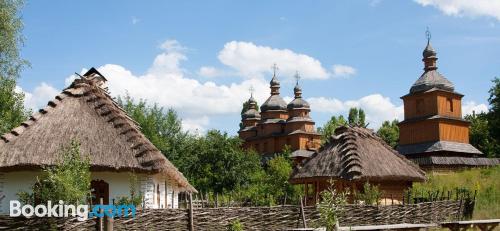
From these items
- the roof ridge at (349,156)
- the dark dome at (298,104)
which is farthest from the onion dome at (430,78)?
the roof ridge at (349,156)

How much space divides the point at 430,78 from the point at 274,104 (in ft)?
75.9

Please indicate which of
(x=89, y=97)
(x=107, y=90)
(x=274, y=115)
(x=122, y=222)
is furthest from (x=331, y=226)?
(x=274, y=115)

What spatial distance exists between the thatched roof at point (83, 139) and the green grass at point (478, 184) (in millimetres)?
13053

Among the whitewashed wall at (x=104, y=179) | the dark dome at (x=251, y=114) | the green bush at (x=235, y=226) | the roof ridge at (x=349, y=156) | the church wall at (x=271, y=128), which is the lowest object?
the green bush at (x=235, y=226)

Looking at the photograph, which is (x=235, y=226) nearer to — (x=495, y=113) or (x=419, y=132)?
(x=419, y=132)

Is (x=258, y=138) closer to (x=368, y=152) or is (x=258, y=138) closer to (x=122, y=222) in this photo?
(x=368, y=152)

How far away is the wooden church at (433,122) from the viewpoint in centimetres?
4150

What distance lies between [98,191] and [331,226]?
12.5 meters

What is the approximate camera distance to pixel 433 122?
42156 mm

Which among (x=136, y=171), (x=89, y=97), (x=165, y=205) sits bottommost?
(x=165, y=205)

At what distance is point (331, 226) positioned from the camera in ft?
35.4

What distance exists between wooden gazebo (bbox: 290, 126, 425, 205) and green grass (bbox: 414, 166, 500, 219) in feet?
7.57

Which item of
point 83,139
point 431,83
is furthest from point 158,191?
point 431,83

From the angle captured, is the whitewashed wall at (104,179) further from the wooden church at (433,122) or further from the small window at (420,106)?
the small window at (420,106)
